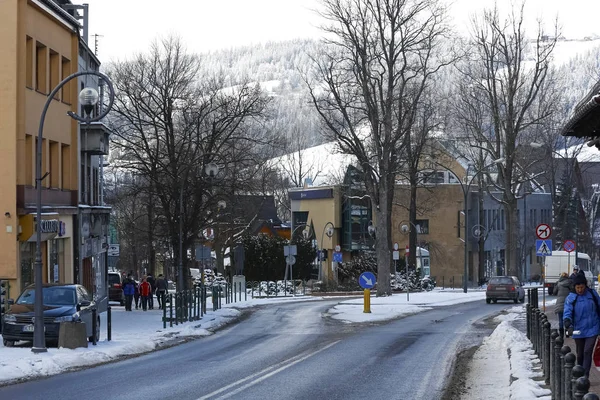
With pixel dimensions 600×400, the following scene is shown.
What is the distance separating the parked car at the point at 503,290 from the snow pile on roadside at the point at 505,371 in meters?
24.1

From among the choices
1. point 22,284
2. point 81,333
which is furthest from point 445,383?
point 22,284

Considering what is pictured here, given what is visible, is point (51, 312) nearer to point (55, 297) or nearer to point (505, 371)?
point (55, 297)

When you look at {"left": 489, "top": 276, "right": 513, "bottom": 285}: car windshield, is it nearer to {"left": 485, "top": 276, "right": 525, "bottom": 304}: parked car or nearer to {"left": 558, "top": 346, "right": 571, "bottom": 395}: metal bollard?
{"left": 485, "top": 276, "right": 525, "bottom": 304}: parked car

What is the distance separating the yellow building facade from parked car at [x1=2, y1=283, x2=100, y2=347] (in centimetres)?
384

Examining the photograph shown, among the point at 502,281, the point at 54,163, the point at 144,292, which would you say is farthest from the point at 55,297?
the point at 502,281

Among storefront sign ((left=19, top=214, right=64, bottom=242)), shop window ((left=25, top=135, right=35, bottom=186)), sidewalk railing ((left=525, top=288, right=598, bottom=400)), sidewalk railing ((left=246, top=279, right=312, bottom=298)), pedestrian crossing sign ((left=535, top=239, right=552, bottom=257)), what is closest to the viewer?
sidewalk railing ((left=525, top=288, right=598, bottom=400))

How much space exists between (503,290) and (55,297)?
97.1 feet

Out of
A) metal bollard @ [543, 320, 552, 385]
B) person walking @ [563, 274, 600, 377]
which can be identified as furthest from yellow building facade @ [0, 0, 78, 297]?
person walking @ [563, 274, 600, 377]

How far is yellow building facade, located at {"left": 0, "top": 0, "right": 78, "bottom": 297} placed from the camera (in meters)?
31.1

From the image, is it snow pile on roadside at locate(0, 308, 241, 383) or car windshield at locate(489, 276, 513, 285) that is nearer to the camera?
snow pile on roadside at locate(0, 308, 241, 383)

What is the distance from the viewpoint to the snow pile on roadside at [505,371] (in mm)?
14569

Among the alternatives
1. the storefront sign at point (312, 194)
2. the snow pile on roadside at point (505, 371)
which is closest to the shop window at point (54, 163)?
the snow pile on roadside at point (505, 371)

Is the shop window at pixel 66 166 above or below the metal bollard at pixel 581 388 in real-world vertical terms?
above

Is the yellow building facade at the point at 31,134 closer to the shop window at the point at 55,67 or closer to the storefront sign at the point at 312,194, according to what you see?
the shop window at the point at 55,67
